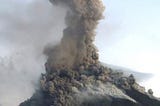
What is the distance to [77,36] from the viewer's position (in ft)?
487

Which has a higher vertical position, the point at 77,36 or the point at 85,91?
the point at 77,36

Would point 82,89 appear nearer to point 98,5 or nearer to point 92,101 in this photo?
point 92,101

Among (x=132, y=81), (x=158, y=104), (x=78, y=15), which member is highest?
(x=78, y=15)

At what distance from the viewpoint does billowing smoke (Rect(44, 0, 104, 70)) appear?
5743 inches

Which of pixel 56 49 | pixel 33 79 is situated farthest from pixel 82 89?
pixel 33 79

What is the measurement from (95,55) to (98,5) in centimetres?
1517

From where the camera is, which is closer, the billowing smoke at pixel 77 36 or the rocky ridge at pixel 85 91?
the billowing smoke at pixel 77 36

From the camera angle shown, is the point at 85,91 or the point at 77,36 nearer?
the point at 77,36

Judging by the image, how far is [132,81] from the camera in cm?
16038

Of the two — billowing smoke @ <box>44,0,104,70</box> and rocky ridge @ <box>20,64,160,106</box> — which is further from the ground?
billowing smoke @ <box>44,0,104,70</box>

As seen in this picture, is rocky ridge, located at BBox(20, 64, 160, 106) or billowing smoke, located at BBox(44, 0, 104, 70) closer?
billowing smoke, located at BBox(44, 0, 104, 70)

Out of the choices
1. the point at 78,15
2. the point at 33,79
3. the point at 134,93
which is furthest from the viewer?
the point at 33,79

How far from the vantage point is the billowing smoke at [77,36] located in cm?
14588

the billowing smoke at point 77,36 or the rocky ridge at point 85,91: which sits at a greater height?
the billowing smoke at point 77,36
